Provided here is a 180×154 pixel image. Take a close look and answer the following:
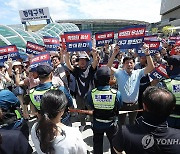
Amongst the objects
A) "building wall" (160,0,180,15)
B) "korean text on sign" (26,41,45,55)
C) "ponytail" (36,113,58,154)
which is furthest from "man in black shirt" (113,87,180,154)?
"building wall" (160,0,180,15)

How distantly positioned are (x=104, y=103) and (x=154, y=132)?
144cm

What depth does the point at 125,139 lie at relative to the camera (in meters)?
1.58

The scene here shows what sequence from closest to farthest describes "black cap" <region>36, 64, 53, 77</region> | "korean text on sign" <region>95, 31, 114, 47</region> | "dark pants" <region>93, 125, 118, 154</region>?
"black cap" <region>36, 64, 53, 77</region>
"dark pants" <region>93, 125, 118, 154</region>
"korean text on sign" <region>95, 31, 114, 47</region>

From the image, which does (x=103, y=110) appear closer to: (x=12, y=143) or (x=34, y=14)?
(x=12, y=143)

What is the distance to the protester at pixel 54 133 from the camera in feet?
5.07

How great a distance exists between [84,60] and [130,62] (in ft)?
3.11

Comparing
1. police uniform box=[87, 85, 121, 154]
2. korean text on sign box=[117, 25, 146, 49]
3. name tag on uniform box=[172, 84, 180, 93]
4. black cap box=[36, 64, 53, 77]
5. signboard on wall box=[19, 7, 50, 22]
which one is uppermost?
signboard on wall box=[19, 7, 50, 22]

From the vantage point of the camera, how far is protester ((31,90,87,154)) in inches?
60.8

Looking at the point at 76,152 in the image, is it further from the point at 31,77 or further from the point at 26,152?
the point at 31,77

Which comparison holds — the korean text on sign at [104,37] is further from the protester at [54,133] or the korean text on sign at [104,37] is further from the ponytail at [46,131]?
the ponytail at [46,131]

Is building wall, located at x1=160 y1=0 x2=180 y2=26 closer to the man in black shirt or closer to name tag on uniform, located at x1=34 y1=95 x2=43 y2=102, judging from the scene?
name tag on uniform, located at x1=34 y1=95 x2=43 y2=102

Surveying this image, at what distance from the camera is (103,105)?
2.94 meters

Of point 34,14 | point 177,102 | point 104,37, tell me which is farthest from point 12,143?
point 34,14

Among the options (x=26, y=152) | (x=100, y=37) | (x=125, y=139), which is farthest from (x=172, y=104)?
(x=100, y=37)
